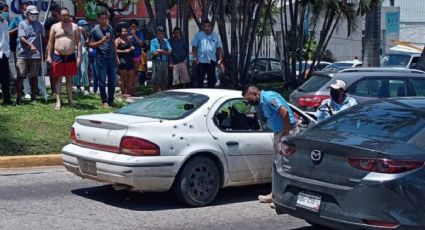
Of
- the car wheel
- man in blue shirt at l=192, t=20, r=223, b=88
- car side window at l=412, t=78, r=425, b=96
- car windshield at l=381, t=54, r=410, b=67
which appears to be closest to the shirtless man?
man in blue shirt at l=192, t=20, r=223, b=88

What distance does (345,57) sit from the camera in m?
47.1

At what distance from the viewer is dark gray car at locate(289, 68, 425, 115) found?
13.7m

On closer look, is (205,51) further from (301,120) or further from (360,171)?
(360,171)

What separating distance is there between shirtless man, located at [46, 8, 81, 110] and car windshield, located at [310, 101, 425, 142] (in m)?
7.75

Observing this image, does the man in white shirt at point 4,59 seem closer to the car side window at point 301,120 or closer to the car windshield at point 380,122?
the car side window at point 301,120

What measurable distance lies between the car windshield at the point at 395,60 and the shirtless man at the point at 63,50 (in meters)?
13.2

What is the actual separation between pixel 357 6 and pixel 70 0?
470 inches

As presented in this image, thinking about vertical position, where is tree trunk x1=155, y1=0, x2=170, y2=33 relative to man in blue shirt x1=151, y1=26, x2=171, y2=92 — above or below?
above

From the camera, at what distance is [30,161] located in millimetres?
11695

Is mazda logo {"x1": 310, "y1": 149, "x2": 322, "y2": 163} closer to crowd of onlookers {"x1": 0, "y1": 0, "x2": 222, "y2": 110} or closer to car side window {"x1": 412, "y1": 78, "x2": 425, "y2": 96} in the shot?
car side window {"x1": 412, "y1": 78, "x2": 425, "y2": 96}

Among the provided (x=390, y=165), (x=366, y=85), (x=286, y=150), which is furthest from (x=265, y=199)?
(x=366, y=85)

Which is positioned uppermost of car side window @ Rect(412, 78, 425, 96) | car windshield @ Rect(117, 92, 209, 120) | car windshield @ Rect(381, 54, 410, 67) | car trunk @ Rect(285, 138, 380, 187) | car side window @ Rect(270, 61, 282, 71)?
car windshield @ Rect(117, 92, 209, 120)

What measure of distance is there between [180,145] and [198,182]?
538 millimetres

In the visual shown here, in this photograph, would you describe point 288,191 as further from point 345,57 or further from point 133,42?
point 345,57
